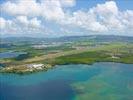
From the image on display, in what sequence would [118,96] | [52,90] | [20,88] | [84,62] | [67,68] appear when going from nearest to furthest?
[118,96] → [52,90] → [20,88] → [67,68] → [84,62]


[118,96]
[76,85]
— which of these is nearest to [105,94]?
[118,96]

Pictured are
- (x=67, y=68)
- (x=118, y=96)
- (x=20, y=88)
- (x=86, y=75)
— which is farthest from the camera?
(x=67, y=68)

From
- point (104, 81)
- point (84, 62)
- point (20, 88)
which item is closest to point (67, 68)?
point (84, 62)

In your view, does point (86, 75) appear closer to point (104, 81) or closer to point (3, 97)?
point (104, 81)

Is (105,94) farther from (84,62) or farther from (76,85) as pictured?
(84,62)

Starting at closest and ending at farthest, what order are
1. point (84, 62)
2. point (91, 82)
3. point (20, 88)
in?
point (20, 88)
point (91, 82)
point (84, 62)

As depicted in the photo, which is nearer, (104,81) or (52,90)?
(52,90)
